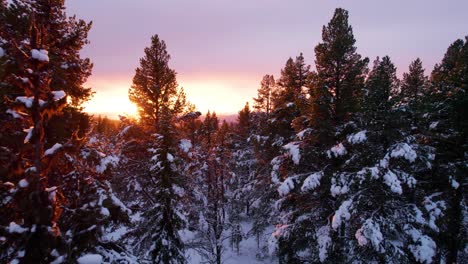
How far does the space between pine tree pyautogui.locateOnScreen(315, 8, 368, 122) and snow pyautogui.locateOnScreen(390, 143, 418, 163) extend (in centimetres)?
281

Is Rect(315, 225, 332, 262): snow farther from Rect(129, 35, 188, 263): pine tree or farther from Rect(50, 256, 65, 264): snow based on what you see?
Rect(50, 256, 65, 264): snow

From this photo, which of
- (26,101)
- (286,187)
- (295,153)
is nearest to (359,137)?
(295,153)

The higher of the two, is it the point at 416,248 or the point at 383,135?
the point at 383,135

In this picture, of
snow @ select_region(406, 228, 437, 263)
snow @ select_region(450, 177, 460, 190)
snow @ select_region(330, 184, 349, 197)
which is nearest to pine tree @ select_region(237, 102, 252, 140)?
snow @ select_region(330, 184, 349, 197)

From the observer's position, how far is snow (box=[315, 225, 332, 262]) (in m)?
11.8

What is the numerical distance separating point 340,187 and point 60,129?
35.0 feet

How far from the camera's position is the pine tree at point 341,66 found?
1349 cm

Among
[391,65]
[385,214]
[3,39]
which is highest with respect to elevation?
[391,65]

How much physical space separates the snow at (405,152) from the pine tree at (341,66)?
2812mm

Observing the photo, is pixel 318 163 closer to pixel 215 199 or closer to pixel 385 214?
pixel 385 214

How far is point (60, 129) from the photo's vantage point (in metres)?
9.67

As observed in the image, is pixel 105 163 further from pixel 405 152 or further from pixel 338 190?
pixel 405 152

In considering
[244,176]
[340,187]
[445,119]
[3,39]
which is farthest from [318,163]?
[244,176]

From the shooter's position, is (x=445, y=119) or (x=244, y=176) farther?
(x=244, y=176)
